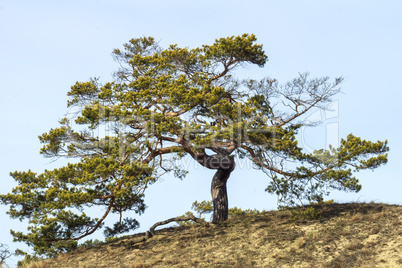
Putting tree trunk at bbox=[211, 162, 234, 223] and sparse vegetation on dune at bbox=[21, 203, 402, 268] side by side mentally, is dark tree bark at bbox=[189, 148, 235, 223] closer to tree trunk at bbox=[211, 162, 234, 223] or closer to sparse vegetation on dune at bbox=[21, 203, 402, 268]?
tree trunk at bbox=[211, 162, 234, 223]

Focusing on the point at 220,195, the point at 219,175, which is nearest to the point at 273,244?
the point at 220,195

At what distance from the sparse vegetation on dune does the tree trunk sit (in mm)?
531

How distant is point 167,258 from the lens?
68.1ft

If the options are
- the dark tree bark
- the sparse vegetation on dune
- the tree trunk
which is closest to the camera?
the sparse vegetation on dune

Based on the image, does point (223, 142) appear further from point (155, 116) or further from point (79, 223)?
point (79, 223)

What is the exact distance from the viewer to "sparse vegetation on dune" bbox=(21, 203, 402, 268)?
18.5 m

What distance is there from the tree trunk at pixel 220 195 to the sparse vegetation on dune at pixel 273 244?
0.53m

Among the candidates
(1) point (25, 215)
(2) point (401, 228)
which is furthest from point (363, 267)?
(1) point (25, 215)

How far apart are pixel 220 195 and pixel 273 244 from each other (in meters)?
4.77

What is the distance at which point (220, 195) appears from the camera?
80.3 ft

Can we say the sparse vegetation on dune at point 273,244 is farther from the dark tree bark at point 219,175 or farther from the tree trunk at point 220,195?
the dark tree bark at point 219,175

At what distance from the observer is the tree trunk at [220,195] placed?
24.4 metres

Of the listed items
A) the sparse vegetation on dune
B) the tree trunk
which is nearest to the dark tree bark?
the tree trunk

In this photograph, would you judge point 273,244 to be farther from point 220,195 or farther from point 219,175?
point 219,175
